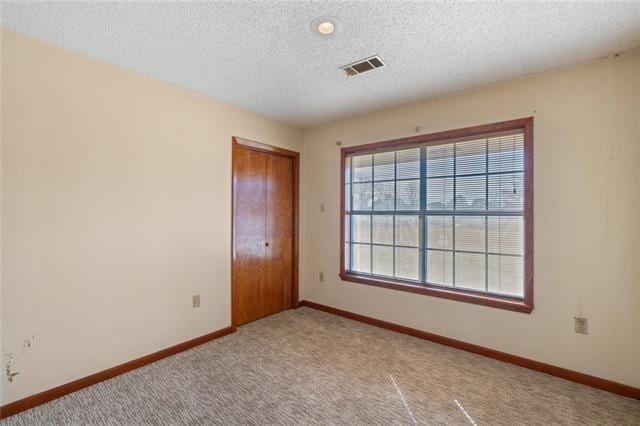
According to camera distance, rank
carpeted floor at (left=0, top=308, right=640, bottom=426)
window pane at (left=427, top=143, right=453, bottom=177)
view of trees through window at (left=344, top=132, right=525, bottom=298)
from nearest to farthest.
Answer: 1. carpeted floor at (left=0, top=308, right=640, bottom=426)
2. view of trees through window at (left=344, top=132, right=525, bottom=298)
3. window pane at (left=427, top=143, right=453, bottom=177)

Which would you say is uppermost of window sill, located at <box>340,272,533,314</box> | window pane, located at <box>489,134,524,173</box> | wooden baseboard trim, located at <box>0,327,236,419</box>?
window pane, located at <box>489,134,524,173</box>

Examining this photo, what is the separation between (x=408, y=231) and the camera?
11.1ft

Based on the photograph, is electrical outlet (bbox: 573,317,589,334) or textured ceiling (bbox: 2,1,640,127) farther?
electrical outlet (bbox: 573,317,589,334)

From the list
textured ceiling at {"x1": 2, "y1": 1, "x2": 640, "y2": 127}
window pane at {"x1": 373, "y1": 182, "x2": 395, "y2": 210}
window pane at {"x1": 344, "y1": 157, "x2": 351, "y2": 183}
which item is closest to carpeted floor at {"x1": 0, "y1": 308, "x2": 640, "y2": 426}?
window pane at {"x1": 373, "y1": 182, "x2": 395, "y2": 210}

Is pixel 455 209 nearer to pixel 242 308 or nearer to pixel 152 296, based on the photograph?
pixel 242 308

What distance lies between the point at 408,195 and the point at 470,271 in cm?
102

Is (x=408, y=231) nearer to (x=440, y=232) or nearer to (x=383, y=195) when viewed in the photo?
(x=440, y=232)

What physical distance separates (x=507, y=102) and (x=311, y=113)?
2.04m

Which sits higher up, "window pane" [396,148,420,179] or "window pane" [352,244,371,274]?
"window pane" [396,148,420,179]

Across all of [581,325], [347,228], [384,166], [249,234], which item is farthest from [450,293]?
[249,234]

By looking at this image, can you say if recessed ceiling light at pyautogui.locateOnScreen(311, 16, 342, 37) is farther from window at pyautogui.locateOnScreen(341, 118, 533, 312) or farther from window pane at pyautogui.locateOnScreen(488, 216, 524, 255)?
window pane at pyautogui.locateOnScreen(488, 216, 524, 255)

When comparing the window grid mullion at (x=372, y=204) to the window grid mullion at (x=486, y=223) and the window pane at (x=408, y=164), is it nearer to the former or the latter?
the window pane at (x=408, y=164)

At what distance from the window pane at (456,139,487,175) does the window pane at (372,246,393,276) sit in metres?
1.18

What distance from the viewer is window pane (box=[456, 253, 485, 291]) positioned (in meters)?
2.91
